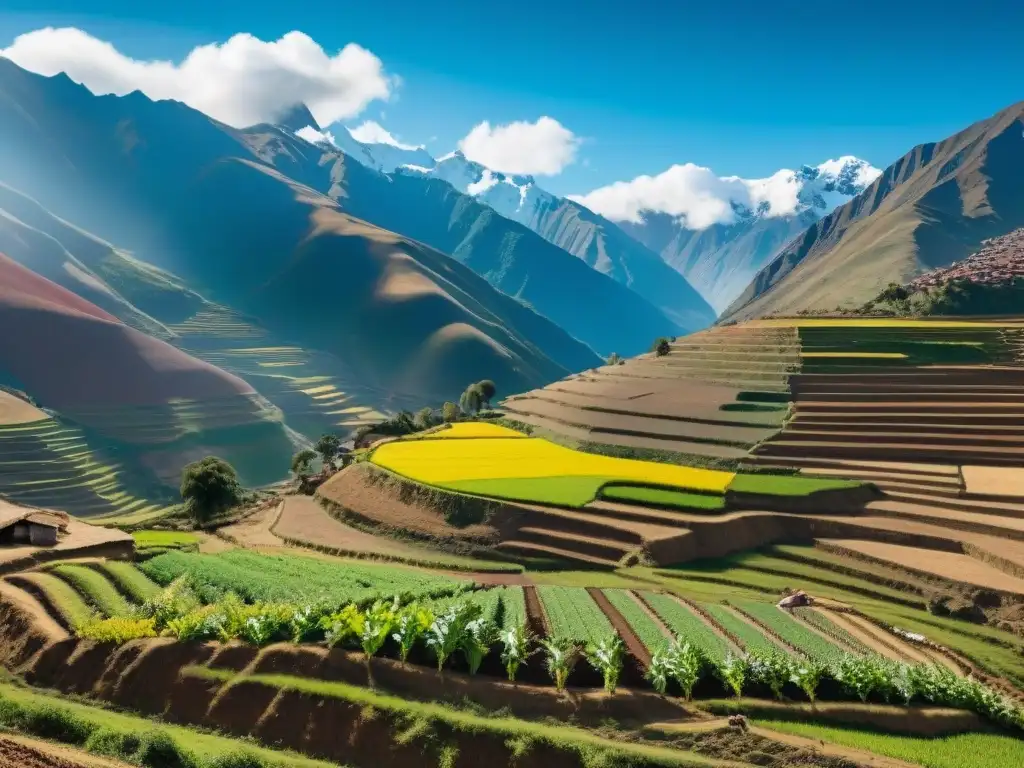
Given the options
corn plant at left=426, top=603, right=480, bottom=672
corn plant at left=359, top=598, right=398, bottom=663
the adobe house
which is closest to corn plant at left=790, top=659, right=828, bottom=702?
corn plant at left=426, top=603, right=480, bottom=672

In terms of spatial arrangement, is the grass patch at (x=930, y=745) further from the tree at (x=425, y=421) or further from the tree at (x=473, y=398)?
the tree at (x=473, y=398)

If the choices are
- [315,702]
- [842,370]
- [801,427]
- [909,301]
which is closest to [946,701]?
[315,702]

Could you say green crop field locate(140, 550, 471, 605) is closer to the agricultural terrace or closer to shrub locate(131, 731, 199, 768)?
shrub locate(131, 731, 199, 768)

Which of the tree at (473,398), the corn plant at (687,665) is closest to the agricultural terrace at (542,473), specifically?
the corn plant at (687,665)

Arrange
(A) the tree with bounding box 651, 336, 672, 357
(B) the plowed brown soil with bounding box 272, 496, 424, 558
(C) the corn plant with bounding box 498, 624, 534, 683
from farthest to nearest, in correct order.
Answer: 1. (A) the tree with bounding box 651, 336, 672, 357
2. (B) the plowed brown soil with bounding box 272, 496, 424, 558
3. (C) the corn plant with bounding box 498, 624, 534, 683

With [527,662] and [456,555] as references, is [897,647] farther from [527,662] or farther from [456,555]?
[456,555]

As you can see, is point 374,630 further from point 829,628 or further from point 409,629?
point 829,628

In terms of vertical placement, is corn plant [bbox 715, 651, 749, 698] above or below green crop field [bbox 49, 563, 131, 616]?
above

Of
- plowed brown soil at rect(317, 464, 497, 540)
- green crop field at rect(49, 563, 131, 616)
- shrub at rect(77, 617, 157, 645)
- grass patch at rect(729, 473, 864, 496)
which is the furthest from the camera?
plowed brown soil at rect(317, 464, 497, 540)
